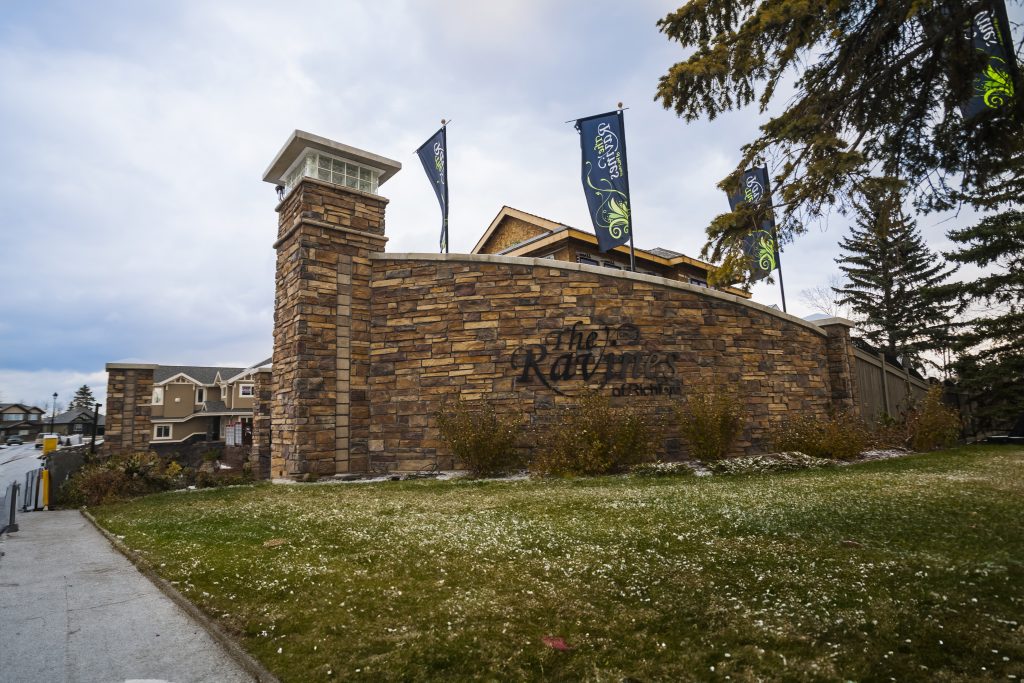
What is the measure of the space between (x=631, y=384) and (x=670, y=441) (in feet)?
4.96

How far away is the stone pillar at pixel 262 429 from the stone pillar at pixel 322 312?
9.61 feet

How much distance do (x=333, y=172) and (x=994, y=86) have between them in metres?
11.1

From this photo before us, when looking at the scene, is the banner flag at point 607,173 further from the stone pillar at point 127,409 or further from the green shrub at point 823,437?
the stone pillar at point 127,409

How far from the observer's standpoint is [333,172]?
467 inches

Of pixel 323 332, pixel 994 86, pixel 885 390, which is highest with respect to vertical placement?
pixel 994 86

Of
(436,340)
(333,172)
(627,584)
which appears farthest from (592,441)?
(333,172)

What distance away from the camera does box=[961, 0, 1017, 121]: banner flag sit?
4.80m

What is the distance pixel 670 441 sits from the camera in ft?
38.0

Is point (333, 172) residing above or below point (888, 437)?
above

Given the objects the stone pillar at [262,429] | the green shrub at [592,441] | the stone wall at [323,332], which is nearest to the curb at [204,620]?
the stone wall at [323,332]

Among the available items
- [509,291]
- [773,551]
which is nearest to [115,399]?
[509,291]

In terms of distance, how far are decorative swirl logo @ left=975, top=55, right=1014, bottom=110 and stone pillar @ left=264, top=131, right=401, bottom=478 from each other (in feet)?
Answer: 34.3

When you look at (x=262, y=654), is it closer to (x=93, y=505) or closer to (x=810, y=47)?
(x=810, y=47)

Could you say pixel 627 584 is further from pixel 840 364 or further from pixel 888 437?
pixel 888 437
